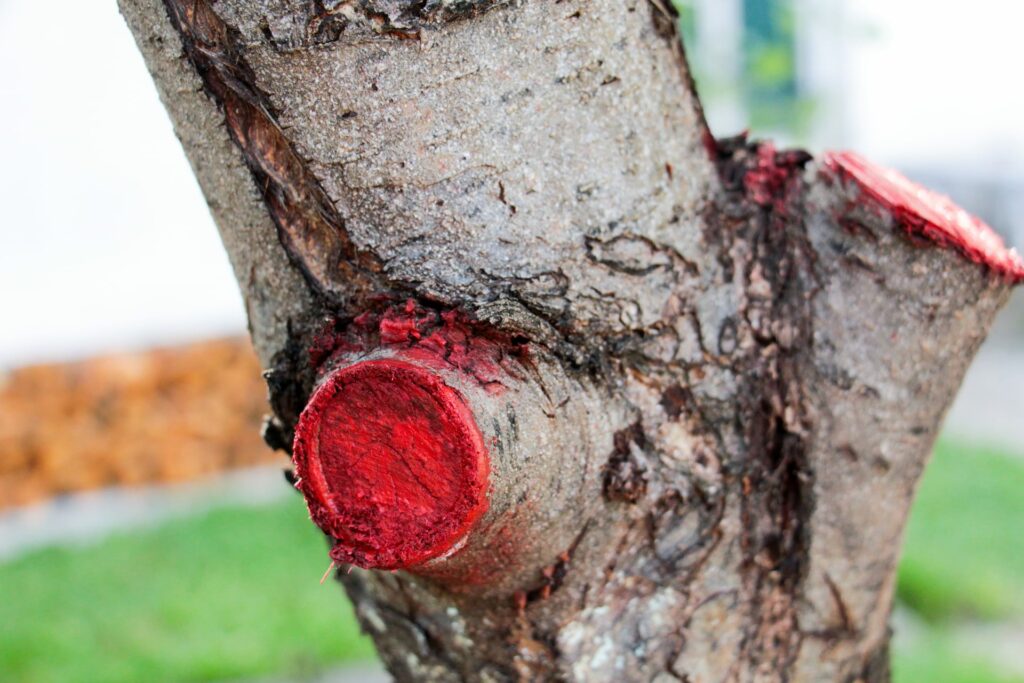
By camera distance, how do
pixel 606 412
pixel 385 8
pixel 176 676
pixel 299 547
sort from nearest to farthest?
pixel 385 8
pixel 606 412
pixel 176 676
pixel 299 547

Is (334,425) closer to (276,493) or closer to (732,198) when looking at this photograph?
(732,198)

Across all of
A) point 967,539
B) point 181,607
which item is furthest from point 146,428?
point 967,539

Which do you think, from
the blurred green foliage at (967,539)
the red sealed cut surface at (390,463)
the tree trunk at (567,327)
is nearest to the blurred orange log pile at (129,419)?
the blurred green foliage at (967,539)

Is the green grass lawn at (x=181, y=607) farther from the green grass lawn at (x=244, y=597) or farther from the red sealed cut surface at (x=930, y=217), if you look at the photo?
the red sealed cut surface at (x=930, y=217)

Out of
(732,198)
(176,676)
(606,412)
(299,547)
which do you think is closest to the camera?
(606,412)

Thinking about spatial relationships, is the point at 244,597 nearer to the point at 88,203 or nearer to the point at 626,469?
the point at 88,203

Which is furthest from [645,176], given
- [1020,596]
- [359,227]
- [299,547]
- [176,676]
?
[299,547]

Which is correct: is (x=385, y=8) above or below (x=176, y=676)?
below
